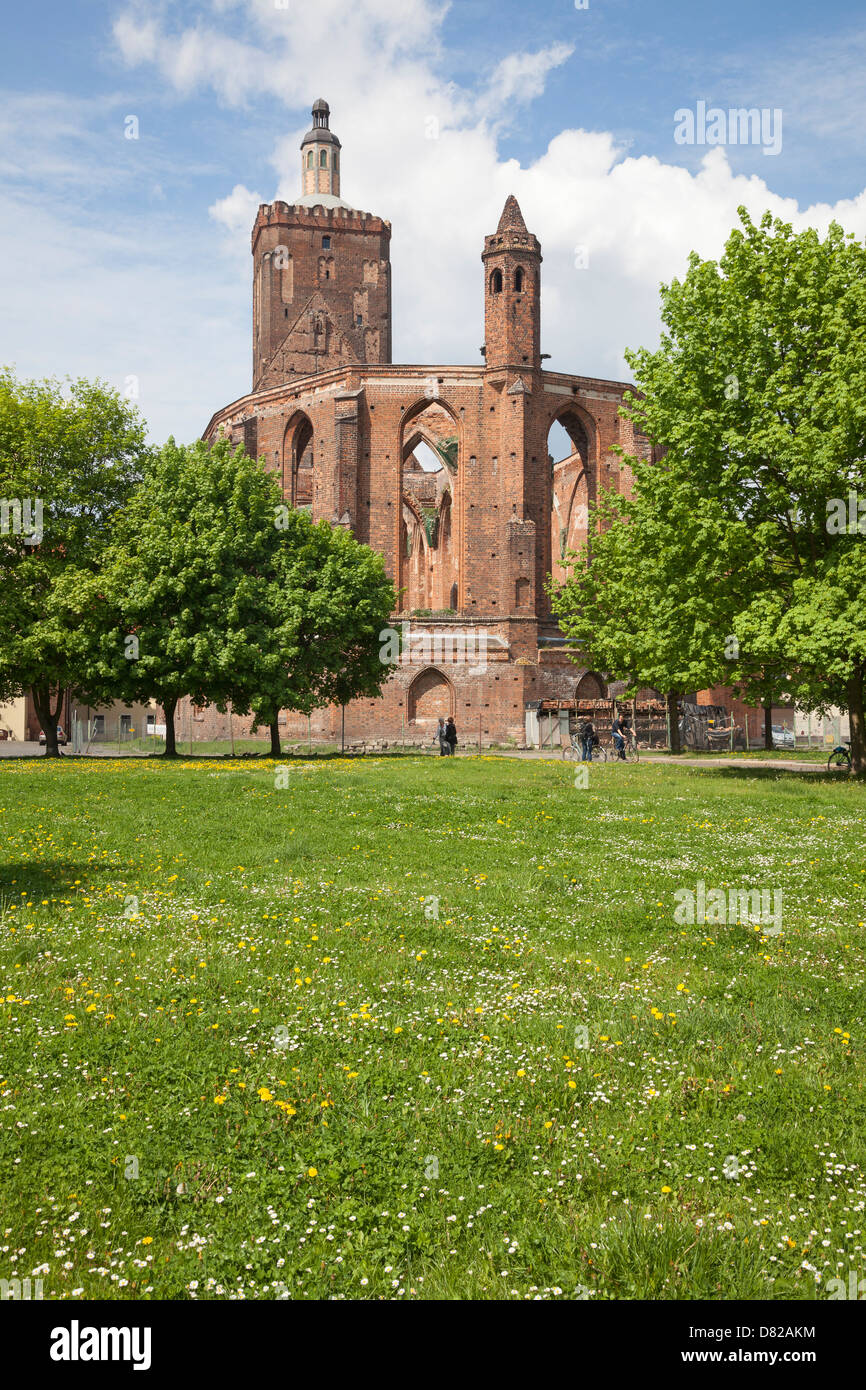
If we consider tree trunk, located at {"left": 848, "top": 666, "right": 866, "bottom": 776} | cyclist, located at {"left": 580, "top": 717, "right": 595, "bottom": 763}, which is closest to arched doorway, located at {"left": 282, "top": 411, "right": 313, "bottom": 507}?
cyclist, located at {"left": 580, "top": 717, "right": 595, "bottom": 763}

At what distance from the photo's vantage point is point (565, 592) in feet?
139

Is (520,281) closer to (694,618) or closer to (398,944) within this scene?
(694,618)

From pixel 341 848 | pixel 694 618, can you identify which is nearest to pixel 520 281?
pixel 694 618

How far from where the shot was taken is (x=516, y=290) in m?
51.3

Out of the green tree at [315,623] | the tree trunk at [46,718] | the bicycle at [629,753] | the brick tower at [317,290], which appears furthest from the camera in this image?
the brick tower at [317,290]

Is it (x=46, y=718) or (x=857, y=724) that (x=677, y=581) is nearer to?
(x=857, y=724)

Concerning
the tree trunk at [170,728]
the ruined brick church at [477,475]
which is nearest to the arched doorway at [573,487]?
the ruined brick church at [477,475]

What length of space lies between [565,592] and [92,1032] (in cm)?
3823

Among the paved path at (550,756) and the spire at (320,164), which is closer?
the paved path at (550,756)

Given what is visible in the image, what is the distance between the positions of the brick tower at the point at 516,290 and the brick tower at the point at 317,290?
24375 mm

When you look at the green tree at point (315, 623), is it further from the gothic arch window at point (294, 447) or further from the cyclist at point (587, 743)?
the gothic arch window at point (294, 447)

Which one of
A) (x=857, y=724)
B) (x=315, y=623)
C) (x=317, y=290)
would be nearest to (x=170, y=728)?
(x=315, y=623)

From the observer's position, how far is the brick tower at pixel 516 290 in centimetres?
5125

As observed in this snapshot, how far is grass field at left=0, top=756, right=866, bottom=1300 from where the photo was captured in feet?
11.6
